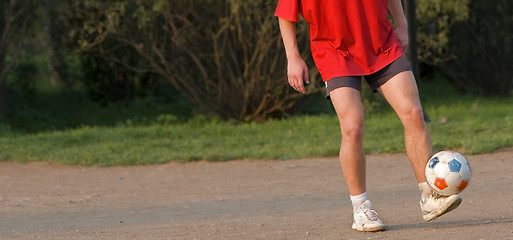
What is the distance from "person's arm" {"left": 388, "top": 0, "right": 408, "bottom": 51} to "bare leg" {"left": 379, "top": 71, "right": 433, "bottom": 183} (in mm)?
373

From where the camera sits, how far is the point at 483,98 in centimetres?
1878

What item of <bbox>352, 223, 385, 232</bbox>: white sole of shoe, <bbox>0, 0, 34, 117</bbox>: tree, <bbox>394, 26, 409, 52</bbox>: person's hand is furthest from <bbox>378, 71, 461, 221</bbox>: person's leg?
<bbox>0, 0, 34, 117</bbox>: tree

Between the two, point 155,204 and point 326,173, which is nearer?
point 155,204

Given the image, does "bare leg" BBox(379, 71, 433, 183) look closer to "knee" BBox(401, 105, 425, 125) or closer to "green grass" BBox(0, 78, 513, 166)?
"knee" BBox(401, 105, 425, 125)

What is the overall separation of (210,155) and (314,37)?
16.7 feet

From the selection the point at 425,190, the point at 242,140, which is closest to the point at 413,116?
the point at 425,190

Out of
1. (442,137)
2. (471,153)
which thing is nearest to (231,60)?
(442,137)

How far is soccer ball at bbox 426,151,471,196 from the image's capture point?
217 inches

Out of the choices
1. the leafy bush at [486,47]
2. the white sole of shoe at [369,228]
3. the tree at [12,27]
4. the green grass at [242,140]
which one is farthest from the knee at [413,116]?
the leafy bush at [486,47]

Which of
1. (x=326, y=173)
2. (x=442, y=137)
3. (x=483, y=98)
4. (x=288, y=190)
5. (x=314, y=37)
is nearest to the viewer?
(x=314, y=37)

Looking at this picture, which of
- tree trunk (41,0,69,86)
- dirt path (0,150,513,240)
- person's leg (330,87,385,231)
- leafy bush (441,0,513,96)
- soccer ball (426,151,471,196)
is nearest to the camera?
soccer ball (426,151,471,196)

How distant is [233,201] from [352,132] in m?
2.45

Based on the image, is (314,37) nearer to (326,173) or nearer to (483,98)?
(326,173)

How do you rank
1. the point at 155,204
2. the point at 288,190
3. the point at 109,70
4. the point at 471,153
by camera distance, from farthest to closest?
the point at 109,70, the point at 471,153, the point at 288,190, the point at 155,204
